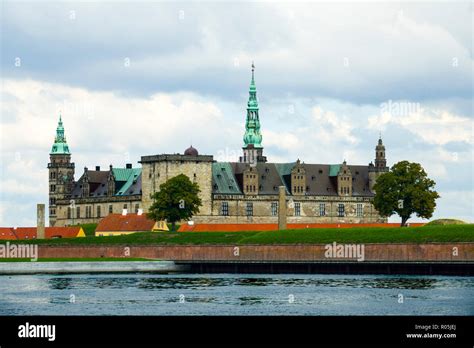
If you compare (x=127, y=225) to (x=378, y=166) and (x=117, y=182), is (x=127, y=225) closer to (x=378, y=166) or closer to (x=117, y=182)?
(x=117, y=182)

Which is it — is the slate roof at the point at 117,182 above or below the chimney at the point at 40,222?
above

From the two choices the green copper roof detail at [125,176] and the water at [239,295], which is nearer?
the water at [239,295]

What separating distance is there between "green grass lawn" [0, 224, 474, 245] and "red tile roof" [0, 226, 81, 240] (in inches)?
746

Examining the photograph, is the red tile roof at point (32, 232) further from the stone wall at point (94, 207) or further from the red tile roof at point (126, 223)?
the stone wall at point (94, 207)

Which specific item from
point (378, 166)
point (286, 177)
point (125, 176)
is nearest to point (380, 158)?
point (378, 166)

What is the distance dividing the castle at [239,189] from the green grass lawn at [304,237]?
26080mm

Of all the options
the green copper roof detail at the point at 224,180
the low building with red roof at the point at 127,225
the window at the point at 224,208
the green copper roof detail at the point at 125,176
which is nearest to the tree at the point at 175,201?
the low building with red roof at the point at 127,225

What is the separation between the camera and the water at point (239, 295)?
7025 cm

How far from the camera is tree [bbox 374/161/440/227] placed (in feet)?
472

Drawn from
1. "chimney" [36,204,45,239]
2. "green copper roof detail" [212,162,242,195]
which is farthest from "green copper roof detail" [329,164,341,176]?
"chimney" [36,204,45,239]

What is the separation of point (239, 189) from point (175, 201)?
917 inches

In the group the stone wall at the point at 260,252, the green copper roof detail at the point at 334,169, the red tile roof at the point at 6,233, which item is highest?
the green copper roof detail at the point at 334,169

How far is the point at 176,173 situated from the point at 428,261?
5949 cm
